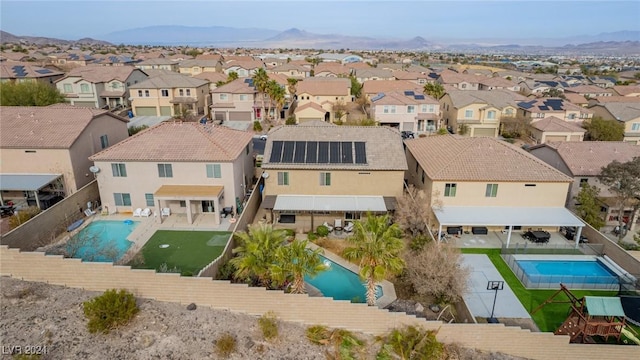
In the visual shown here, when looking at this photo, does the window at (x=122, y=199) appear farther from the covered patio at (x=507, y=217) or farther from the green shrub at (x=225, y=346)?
the covered patio at (x=507, y=217)

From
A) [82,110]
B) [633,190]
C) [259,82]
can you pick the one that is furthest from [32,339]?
[259,82]

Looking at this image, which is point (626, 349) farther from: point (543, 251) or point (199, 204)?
point (199, 204)

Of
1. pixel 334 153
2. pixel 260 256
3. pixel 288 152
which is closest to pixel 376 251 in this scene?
pixel 260 256

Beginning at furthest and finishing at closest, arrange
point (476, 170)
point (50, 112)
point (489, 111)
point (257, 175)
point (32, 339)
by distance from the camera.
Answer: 1. point (489, 111)
2. point (257, 175)
3. point (50, 112)
4. point (476, 170)
5. point (32, 339)

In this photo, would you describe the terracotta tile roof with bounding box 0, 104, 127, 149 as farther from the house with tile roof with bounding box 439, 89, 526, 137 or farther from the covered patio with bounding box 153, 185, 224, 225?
the house with tile roof with bounding box 439, 89, 526, 137

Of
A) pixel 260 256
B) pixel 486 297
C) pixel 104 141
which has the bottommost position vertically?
pixel 486 297

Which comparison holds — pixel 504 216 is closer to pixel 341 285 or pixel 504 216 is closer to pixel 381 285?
pixel 381 285
